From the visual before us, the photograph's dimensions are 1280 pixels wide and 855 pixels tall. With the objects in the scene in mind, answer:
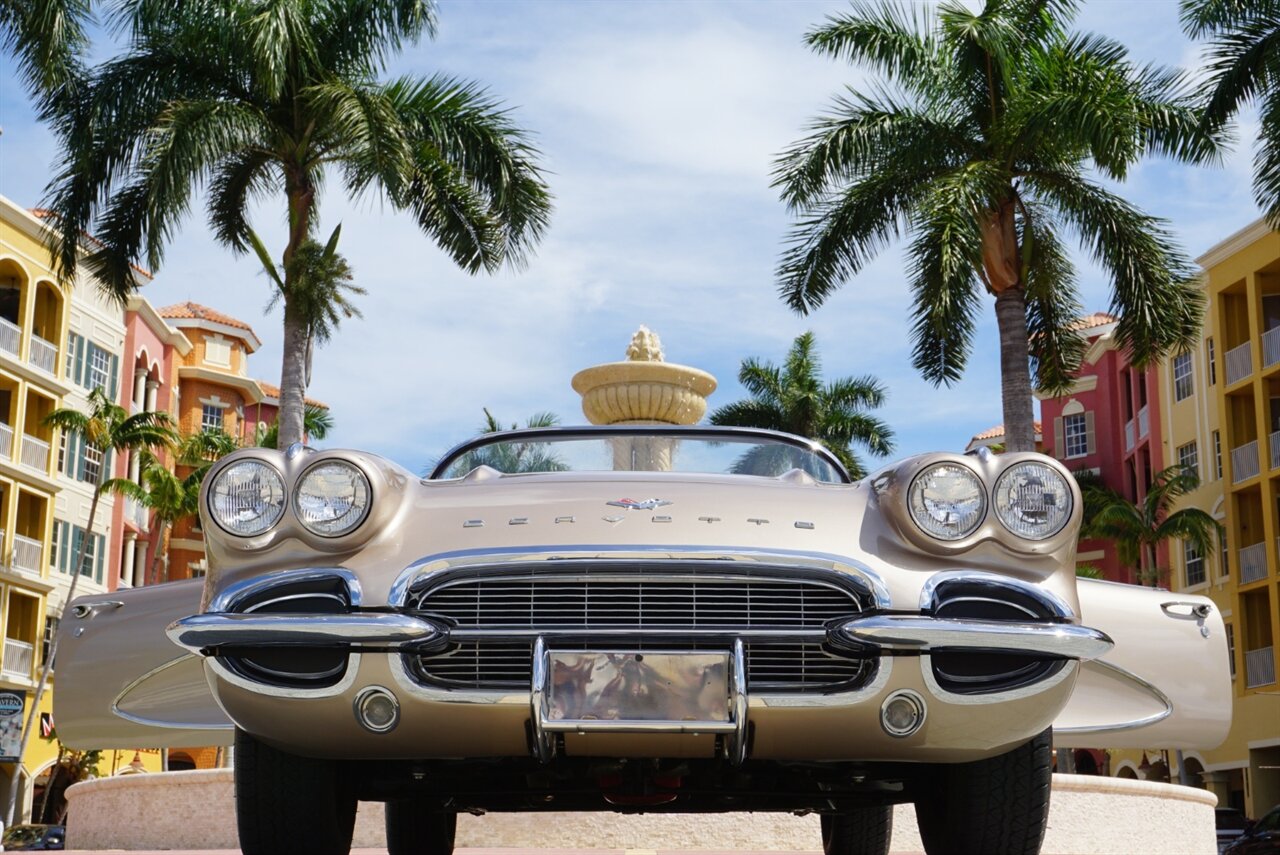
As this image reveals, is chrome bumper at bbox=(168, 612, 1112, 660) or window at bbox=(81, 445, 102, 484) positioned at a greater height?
window at bbox=(81, 445, 102, 484)

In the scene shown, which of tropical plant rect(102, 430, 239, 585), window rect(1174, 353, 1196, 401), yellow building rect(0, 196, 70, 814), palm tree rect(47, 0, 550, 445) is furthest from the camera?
window rect(1174, 353, 1196, 401)

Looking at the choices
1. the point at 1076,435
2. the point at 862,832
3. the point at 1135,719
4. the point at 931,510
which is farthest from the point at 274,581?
the point at 1076,435

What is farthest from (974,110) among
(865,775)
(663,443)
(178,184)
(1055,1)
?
(865,775)

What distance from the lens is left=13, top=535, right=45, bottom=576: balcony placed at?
42562 millimetres

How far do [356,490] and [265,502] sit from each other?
0.23 m

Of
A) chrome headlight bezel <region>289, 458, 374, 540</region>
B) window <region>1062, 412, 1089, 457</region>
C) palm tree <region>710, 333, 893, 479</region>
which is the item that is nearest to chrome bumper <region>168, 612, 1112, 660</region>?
chrome headlight bezel <region>289, 458, 374, 540</region>

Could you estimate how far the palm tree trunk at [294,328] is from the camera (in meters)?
19.2

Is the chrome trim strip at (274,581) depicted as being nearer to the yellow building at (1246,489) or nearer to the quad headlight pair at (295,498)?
the quad headlight pair at (295,498)

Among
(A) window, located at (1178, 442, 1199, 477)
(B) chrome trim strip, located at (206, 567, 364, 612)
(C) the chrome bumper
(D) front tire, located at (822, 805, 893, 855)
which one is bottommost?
(D) front tire, located at (822, 805, 893, 855)

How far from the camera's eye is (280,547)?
12.5 ft

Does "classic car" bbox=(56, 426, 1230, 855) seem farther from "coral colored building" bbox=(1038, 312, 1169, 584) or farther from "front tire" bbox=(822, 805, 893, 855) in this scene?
"coral colored building" bbox=(1038, 312, 1169, 584)

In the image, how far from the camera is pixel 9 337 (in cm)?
4266

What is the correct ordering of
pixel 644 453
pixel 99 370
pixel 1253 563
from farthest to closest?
pixel 99 370
pixel 1253 563
pixel 644 453

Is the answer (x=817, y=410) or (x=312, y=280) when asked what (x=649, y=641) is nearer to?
(x=312, y=280)
